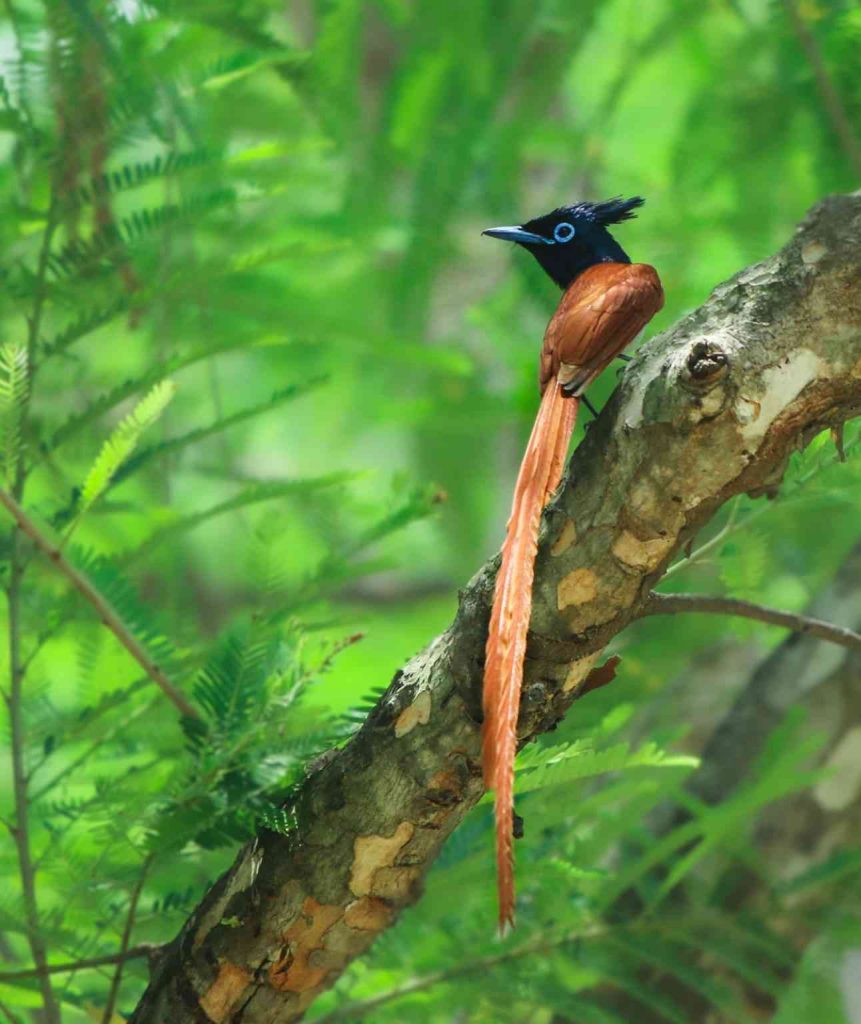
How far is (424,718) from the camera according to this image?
1.55 metres

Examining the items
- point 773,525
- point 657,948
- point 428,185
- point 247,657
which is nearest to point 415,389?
point 428,185

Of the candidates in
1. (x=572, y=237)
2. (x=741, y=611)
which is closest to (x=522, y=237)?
(x=572, y=237)

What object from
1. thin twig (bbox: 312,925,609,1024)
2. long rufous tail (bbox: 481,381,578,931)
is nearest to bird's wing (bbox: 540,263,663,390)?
long rufous tail (bbox: 481,381,578,931)

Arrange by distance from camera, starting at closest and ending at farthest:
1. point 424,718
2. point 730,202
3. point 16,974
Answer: point 424,718, point 16,974, point 730,202

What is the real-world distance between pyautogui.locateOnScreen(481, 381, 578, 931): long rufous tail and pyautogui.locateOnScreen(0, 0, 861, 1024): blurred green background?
468mm

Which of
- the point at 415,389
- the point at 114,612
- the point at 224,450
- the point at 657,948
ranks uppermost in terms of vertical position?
the point at 114,612

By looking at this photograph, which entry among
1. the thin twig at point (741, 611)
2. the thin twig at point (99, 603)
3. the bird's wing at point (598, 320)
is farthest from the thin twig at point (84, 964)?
the bird's wing at point (598, 320)

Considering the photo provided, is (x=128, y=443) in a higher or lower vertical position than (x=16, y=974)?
higher

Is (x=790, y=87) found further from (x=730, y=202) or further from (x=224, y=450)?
(x=224, y=450)

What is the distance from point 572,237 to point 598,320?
1.28 feet

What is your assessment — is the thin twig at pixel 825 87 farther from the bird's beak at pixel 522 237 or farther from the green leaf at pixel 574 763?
the green leaf at pixel 574 763

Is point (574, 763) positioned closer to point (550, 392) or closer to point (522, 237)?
point (550, 392)

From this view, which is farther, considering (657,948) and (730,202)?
(730,202)

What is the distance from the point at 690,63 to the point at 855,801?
2.51m
